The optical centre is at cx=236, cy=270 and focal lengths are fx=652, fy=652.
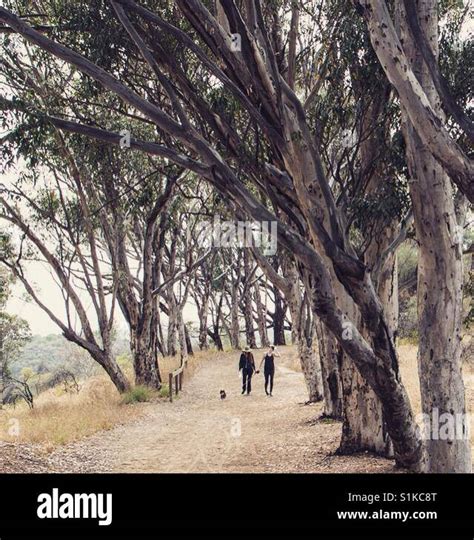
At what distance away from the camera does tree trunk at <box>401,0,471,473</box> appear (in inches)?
314

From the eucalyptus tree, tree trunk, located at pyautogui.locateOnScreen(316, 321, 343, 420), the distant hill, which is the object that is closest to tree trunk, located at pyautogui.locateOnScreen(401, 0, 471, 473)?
the eucalyptus tree

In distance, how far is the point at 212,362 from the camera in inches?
1346

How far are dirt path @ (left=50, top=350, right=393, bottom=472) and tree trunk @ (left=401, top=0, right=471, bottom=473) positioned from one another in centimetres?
190

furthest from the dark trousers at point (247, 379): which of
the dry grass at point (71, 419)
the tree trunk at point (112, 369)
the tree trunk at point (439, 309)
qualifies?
the tree trunk at point (439, 309)

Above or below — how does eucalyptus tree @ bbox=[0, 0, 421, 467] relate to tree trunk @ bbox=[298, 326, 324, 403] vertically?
above

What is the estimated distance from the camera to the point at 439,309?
8.04 meters

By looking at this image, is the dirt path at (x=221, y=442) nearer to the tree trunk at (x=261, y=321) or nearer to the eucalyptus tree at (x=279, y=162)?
the eucalyptus tree at (x=279, y=162)

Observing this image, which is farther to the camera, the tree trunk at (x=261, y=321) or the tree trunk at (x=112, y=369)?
the tree trunk at (x=261, y=321)

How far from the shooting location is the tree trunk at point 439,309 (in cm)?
798

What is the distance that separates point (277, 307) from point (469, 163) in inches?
1452

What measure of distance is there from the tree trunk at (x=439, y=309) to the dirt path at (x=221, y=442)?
190 cm

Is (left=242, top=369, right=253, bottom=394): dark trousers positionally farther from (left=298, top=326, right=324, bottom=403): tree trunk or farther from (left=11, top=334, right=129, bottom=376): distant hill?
(left=11, top=334, right=129, bottom=376): distant hill
